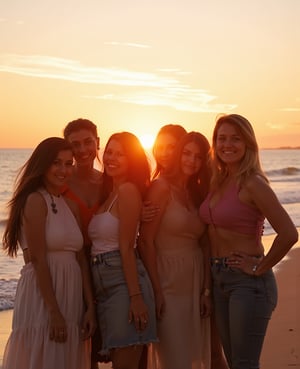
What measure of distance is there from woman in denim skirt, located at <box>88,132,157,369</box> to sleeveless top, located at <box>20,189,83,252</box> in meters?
0.17

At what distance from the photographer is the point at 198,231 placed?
15.8 feet

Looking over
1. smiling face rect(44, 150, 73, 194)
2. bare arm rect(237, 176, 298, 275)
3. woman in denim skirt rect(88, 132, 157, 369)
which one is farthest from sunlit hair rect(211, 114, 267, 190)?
smiling face rect(44, 150, 73, 194)

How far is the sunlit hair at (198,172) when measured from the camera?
4.91 m

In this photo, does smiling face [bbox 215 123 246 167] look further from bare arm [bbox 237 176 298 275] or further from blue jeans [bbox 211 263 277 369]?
blue jeans [bbox 211 263 277 369]

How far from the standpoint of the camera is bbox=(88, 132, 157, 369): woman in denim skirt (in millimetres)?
4434

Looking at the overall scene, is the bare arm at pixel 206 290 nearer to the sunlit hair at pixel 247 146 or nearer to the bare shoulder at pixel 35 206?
the sunlit hair at pixel 247 146

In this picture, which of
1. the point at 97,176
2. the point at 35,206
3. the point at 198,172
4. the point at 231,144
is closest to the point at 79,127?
the point at 97,176

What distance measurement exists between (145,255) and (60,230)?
2.37 ft

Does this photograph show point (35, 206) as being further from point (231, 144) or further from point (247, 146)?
point (247, 146)

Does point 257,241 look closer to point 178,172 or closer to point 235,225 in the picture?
point 235,225

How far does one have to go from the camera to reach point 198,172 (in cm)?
503

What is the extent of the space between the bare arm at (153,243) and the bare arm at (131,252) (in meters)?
0.21

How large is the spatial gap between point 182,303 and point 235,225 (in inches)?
33.0

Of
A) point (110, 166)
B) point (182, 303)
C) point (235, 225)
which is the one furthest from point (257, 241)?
point (110, 166)
